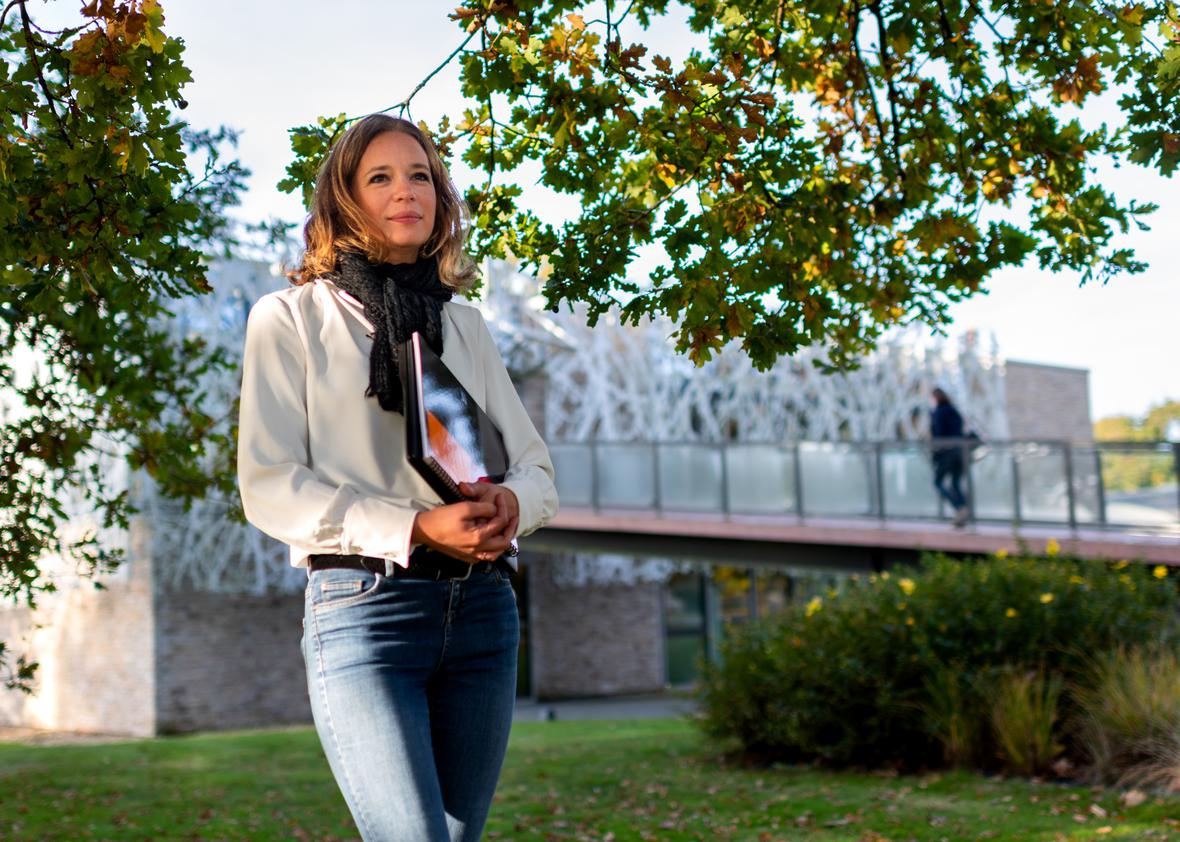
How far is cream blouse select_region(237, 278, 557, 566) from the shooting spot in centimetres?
215

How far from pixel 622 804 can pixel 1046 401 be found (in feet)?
126

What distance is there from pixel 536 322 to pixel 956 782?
24.8 meters

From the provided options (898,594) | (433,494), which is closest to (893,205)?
(433,494)

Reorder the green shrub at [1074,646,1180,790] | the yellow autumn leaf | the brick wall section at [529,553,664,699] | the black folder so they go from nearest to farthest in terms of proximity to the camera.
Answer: the black folder < the yellow autumn leaf < the green shrub at [1074,646,1180,790] < the brick wall section at [529,553,664,699]

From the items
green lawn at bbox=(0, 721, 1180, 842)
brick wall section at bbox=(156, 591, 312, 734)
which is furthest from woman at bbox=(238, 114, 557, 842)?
brick wall section at bbox=(156, 591, 312, 734)

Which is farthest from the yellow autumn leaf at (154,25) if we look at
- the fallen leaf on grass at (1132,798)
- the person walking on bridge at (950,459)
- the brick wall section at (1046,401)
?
the brick wall section at (1046,401)

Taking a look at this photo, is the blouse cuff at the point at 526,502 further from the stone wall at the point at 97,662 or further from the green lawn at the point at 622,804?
the stone wall at the point at 97,662

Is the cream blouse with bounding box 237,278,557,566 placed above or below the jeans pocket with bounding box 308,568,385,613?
above

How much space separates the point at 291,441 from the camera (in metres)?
2.24

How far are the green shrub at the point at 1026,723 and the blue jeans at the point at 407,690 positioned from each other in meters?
7.93

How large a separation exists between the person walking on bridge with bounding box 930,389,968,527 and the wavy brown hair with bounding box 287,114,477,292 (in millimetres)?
16359

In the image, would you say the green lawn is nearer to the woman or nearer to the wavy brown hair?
the woman

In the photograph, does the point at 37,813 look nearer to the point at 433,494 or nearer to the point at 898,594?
the point at 898,594

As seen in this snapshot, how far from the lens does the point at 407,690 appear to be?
87.1 inches
